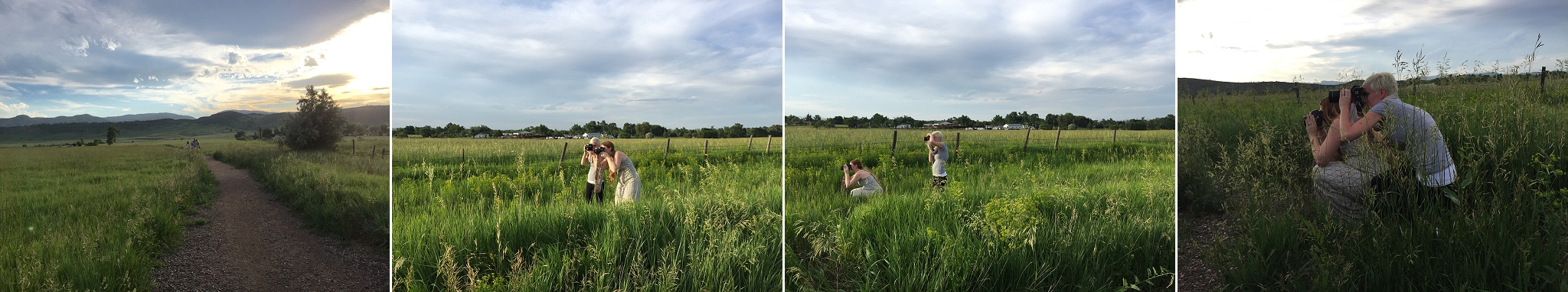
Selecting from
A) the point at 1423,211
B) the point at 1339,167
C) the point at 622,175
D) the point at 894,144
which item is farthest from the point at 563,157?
the point at 1423,211

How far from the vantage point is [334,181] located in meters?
4.29

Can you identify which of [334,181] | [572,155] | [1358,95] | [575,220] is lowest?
[575,220]

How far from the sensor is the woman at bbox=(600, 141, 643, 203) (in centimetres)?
354

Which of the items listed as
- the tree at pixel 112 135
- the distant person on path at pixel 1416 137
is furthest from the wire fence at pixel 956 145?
the tree at pixel 112 135

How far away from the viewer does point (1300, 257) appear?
3.07m

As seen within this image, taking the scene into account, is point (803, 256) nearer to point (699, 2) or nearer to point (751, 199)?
point (751, 199)

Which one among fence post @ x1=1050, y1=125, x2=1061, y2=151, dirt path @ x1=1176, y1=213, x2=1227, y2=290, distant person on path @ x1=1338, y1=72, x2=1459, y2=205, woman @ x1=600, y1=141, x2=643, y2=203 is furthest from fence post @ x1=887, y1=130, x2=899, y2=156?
distant person on path @ x1=1338, y1=72, x2=1459, y2=205

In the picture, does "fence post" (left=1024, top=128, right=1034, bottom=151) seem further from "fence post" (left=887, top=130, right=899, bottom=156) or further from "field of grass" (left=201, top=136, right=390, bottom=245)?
"field of grass" (left=201, top=136, right=390, bottom=245)

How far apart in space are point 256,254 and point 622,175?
252 cm

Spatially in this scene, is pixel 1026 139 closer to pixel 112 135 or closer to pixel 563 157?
pixel 563 157

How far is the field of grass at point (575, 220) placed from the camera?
10.6 ft

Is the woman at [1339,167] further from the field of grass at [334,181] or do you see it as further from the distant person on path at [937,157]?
the field of grass at [334,181]

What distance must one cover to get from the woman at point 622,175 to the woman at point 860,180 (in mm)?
1327

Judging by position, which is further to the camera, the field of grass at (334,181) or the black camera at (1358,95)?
the field of grass at (334,181)
